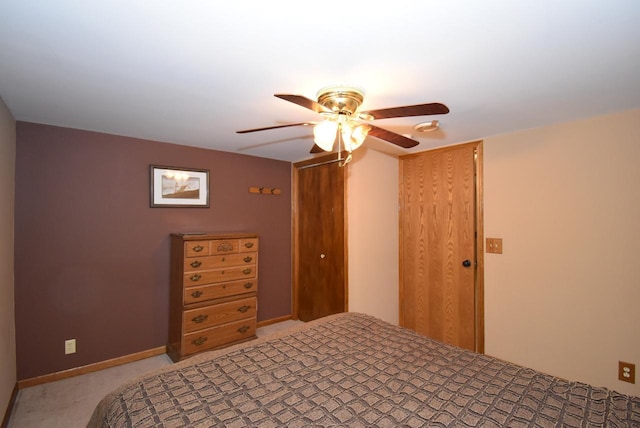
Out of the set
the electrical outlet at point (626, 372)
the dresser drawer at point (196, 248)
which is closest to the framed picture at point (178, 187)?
the dresser drawer at point (196, 248)

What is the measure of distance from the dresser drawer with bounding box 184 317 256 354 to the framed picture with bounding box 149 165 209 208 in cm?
133

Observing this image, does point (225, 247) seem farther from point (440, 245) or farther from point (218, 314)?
point (440, 245)

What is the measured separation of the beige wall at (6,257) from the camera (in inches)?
78.3

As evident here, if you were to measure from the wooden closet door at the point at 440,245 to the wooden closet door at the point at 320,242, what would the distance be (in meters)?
0.81

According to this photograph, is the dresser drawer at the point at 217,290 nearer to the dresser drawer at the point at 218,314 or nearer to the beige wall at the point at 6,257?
the dresser drawer at the point at 218,314

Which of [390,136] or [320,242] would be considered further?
[320,242]

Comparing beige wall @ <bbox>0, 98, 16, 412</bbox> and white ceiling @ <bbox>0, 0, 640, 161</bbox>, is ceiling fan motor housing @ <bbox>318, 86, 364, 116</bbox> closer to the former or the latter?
white ceiling @ <bbox>0, 0, 640, 161</bbox>

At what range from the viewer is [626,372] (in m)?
2.12

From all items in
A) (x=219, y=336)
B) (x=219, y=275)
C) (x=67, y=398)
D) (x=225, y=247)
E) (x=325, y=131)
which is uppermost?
(x=325, y=131)

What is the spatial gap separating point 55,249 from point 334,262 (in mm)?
2637

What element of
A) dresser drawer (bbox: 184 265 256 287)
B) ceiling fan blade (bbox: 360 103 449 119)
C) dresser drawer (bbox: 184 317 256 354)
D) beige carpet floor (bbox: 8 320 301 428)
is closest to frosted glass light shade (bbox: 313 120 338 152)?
ceiling fan blade (bbox: 360 103 449 119)

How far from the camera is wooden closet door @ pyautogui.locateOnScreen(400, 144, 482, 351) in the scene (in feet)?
9.95

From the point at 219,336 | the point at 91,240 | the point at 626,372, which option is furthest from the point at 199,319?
the point at 626,372

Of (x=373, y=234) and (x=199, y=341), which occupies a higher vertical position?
(x=373, y=234)
